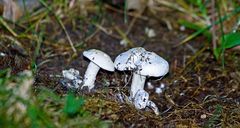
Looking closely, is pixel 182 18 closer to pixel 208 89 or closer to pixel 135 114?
pixel 208 89

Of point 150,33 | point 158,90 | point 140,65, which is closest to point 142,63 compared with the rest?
point 140,65


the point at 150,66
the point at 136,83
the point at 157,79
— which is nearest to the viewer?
the point at 150,66

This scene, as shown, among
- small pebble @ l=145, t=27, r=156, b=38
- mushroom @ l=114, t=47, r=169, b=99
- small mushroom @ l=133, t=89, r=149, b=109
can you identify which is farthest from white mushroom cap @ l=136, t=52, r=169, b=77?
small pebble @ l=145, t=27, r=156, b=38

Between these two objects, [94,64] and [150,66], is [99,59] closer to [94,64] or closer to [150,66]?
[94,64]

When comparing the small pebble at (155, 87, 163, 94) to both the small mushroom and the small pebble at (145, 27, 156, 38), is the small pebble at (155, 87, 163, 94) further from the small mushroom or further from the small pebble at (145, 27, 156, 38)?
the small pebble at (145, 27, 156, 38)

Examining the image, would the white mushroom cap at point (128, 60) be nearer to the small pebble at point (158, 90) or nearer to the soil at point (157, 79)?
the soil at point (157, 79)

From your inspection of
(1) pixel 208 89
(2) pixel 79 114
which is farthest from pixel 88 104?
(1) pixel 208 89

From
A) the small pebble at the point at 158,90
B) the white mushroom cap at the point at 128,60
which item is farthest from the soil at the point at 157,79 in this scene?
the white mushroom cap at the point at 128,60
